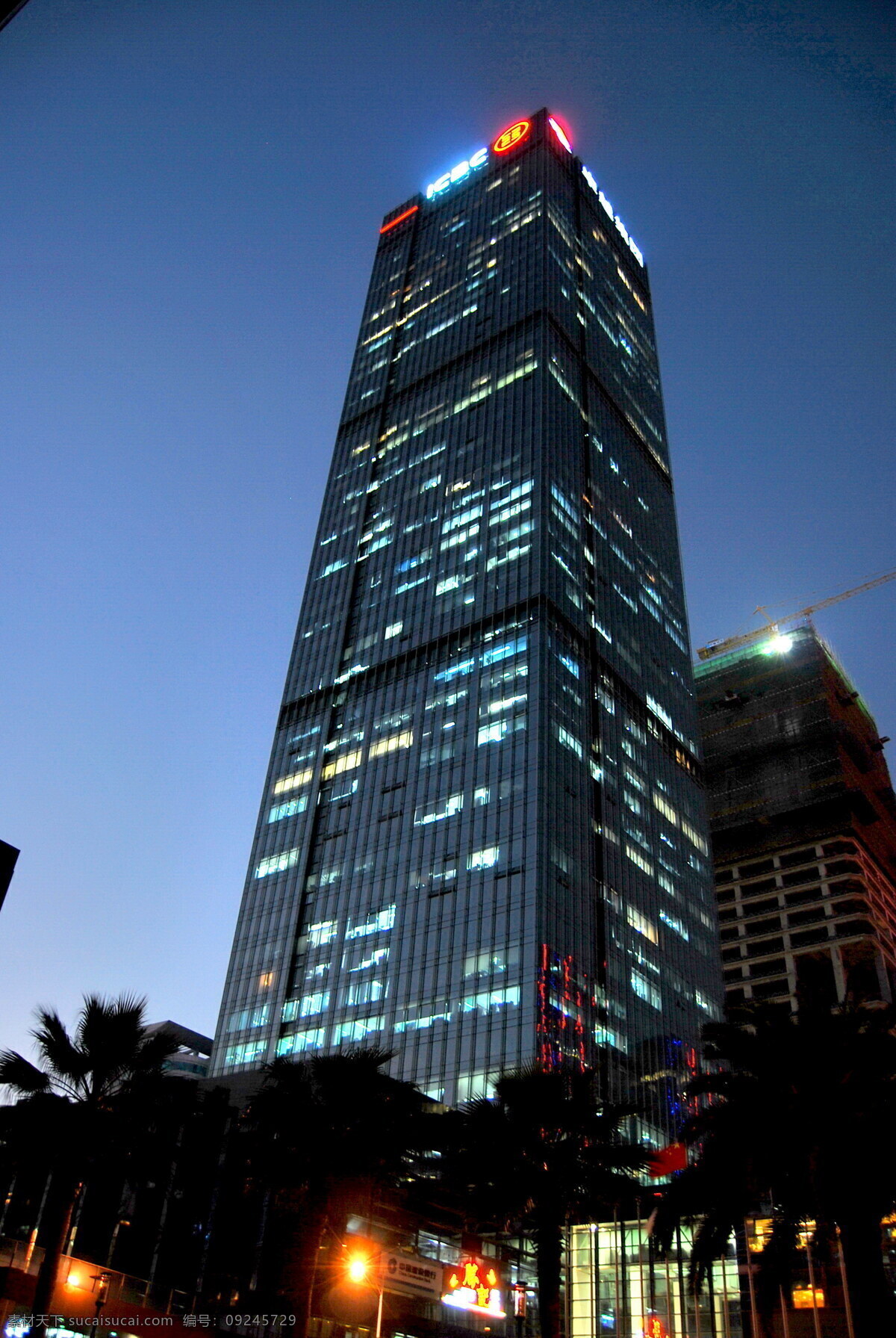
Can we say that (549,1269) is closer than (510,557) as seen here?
Yes

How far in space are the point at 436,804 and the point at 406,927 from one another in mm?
13652

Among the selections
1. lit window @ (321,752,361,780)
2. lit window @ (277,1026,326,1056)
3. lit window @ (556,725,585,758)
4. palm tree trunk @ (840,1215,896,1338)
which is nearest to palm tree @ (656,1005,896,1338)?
palm tree trunk @ (840,1215,896,1338)

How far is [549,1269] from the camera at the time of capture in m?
34.5

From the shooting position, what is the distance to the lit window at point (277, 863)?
125m

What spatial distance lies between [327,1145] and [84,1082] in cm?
843

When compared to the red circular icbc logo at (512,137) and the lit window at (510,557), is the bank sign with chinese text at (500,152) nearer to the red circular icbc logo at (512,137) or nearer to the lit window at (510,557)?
the red circular icbc logo at (512,137)

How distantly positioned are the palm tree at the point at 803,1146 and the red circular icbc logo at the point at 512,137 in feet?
617

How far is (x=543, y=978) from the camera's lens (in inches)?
3807

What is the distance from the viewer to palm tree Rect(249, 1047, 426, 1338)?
36312mm

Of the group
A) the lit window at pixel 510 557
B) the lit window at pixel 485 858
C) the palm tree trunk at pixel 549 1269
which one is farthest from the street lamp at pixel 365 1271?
the lit window at pixel 510 557

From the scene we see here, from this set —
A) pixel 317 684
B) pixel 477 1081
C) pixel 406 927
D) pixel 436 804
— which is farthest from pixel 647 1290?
pixel 317 684

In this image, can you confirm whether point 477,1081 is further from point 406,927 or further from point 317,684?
point 317,684

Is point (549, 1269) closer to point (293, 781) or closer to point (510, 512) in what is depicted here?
point (293, 781)

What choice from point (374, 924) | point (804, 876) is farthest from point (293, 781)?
point (804, 876)
